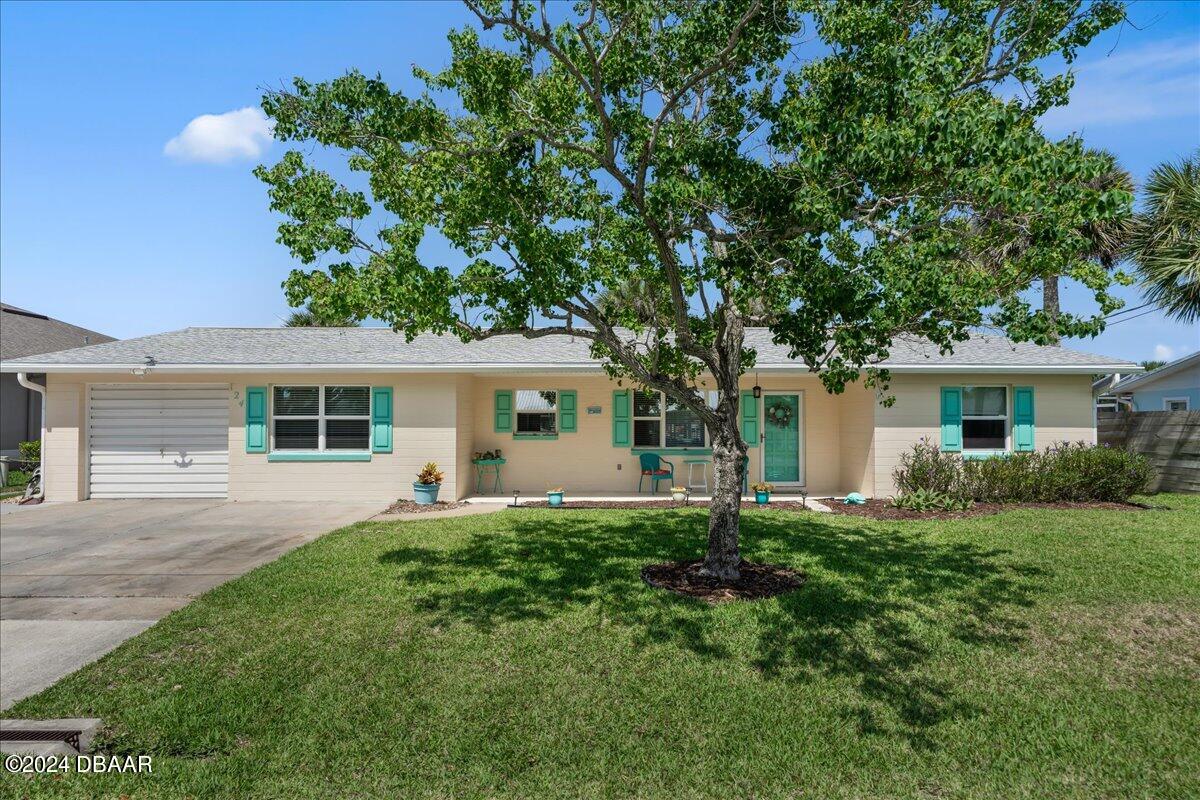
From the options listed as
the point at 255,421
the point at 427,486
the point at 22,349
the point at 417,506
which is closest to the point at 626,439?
the point at 427,486

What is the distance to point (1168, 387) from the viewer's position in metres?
18.0

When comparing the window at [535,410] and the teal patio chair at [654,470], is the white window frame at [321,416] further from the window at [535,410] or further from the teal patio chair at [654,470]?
the teal patio chair at [654,470]

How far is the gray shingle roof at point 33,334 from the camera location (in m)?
19.4

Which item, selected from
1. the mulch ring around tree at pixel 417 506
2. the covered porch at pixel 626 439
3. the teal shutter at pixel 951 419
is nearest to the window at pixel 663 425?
the covered porch at pixel 626 439

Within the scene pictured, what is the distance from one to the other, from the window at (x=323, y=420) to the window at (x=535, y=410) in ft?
10.1

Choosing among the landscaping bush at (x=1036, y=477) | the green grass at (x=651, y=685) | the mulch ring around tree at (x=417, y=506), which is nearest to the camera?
the green grass at (x=651, y=685)

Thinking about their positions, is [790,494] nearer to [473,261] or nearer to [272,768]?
[473,261]

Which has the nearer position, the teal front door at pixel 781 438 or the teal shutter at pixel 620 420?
the teal shutter at pixel 620 420

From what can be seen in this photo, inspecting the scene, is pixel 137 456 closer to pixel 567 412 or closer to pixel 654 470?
pixel 567 412

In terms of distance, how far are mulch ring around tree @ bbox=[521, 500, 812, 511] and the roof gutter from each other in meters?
2.52

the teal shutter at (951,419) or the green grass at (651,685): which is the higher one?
the teal shutter at (951,419)

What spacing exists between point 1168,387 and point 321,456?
22405mm

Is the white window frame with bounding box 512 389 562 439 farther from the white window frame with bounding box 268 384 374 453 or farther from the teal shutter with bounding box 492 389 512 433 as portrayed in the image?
the white window frame with bounding box 268 384 374 453

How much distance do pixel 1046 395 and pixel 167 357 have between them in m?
17.5
